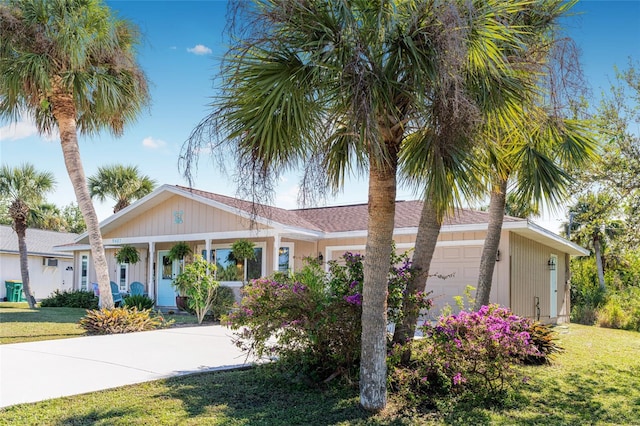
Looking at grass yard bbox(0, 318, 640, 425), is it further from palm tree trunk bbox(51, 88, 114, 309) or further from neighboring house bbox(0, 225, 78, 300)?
neighboring house bbox(0, 225, 78, 300)

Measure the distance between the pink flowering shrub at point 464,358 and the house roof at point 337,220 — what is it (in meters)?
6.82

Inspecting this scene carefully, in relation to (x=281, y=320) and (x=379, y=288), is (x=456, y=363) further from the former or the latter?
(x=281, y=320)

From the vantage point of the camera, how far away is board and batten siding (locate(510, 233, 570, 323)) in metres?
15.3

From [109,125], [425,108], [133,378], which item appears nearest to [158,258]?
[109,125]

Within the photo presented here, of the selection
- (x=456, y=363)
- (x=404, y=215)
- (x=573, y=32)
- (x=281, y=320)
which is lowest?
(x=456, y=363)

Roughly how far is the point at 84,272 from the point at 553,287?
20.2 metres

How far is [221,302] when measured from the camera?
655 inches

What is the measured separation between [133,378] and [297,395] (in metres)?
2.28

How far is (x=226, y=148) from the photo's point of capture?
18.2 ft

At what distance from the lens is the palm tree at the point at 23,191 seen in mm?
20547

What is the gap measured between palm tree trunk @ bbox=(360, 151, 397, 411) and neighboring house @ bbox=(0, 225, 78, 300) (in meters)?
26.1

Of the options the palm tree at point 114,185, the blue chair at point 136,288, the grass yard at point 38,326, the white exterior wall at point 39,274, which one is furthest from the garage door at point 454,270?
the white exterior wall at point 39,274

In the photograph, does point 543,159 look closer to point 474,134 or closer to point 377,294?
point 474,134

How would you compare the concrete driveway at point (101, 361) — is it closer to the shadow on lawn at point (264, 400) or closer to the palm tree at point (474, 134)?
the shadow on lawn at point (264, 400)
